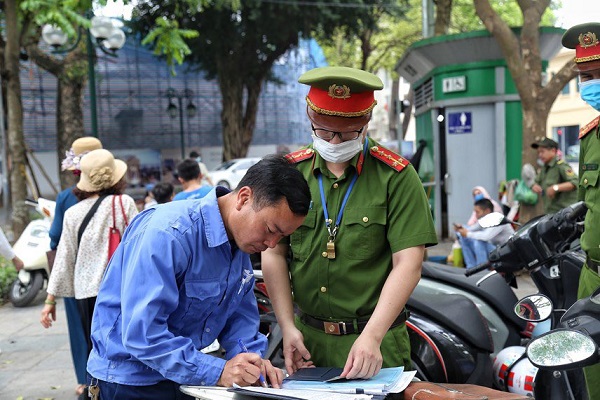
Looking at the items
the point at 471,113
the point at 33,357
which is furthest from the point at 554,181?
the point at 33,357

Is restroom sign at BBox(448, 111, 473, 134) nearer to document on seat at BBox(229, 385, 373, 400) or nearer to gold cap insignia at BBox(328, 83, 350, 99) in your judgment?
gold cap insignia at BBox(328, 83, 350, 99)

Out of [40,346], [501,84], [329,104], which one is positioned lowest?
[40,346]

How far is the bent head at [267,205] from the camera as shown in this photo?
191 centimetres

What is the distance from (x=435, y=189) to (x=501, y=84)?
203 centimetres

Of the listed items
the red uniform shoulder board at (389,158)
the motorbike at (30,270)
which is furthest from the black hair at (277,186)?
the motorbike at (30,270)

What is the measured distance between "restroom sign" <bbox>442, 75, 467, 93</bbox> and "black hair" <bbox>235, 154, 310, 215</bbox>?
9.50 meters

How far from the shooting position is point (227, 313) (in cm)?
220

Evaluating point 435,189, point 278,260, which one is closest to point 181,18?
point 435,189

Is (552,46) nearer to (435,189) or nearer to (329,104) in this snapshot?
(435,189)

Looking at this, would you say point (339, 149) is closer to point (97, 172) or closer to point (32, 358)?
point (97, 172)

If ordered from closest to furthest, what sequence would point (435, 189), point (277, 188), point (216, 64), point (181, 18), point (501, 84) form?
1. point (277, 188)
2. point (501, 84)
3. point (435, 189)
4. point (181, 18)
5. point (216, 64)

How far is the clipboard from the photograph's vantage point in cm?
210

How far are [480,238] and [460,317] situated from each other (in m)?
4.14

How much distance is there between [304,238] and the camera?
2502mm
